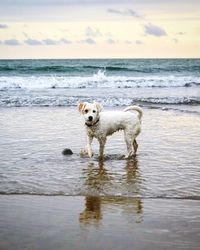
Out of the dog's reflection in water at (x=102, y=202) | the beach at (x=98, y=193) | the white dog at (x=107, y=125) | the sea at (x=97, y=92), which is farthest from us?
the sea at (x=97, y=92)

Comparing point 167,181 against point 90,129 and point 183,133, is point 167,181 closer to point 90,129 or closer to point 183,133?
point 90,129

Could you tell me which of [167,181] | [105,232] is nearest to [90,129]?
[167,181]

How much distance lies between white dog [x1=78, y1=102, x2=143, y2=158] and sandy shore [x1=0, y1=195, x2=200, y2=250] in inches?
104

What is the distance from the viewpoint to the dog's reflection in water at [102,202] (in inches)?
201

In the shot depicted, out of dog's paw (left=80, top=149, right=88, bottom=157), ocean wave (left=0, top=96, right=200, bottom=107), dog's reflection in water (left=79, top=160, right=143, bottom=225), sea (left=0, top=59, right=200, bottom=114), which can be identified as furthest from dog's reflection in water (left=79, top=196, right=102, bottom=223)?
ocean wave (left=0, top=96, right=200, bottom=107)

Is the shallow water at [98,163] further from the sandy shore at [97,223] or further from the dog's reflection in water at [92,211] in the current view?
the sandy shore at [97,223]

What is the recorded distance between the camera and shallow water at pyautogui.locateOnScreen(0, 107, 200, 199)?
21.0 feet

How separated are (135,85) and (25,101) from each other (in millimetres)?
12885

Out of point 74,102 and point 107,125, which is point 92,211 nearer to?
point 107,125

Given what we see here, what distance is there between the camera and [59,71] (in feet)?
153

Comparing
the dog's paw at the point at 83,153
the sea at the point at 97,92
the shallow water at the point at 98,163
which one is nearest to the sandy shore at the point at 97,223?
the shallow water at the point at 98,163

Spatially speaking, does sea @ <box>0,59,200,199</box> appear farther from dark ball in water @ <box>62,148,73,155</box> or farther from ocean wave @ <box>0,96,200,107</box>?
ocean wave @ <box>0,96,200,107</box>

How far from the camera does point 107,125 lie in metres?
8.74

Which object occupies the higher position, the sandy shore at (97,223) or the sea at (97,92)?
the sea at (97,92)
